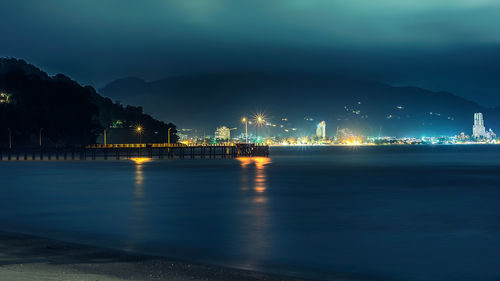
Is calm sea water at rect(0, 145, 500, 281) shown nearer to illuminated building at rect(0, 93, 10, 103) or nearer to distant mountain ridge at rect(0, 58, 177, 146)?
distant mountain ridge at rect(0, 58, 177, 146)

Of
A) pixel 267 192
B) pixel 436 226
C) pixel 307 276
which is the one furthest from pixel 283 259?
pixel 267 192

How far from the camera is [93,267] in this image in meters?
13.9

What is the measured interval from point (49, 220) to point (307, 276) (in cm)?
1458

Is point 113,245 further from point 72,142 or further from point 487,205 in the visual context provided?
point 72,142

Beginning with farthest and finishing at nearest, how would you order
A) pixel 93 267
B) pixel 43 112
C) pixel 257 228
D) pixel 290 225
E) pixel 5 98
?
pixel 5 98 → pixel 43 112 → pixel 290 225 → pixel 257 228 → pixel 93 267

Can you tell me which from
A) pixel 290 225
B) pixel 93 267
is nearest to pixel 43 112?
pixel 290 225

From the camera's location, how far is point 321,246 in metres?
19.0

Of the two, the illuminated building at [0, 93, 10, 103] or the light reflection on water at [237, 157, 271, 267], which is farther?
the illuminated building at [0, 93, 10, 103]

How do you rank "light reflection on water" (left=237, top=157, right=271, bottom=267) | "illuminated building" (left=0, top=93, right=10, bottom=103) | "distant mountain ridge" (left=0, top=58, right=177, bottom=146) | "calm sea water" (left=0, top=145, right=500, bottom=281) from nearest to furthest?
"calm sea water" (left=0, top=145, right=500, bottom=281), "light reflection on water" (left=237, top=157, right=271, bottom=267), "distant mountain ridge" (left=0, top=58, right=177, bottom=146), "illuminated building" (left=0, top=93, right=10, bottom=103)

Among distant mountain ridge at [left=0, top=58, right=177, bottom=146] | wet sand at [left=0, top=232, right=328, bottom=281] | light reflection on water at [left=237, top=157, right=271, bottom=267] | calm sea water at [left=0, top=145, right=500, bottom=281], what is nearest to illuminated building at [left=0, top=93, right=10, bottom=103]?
distant mountain ridge at [left=0, top=58, right=177, bottom=146]

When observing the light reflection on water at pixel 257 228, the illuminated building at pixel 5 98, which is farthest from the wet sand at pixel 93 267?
the illuminated building at pixel 5 98

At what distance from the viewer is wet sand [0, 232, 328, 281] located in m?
12.8

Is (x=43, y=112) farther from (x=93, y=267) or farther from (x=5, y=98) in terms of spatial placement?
(x=93, y=267)

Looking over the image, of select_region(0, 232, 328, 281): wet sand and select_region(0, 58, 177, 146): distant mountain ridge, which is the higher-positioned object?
select_region(0, 58, 177, 146): distant mountain ridge
